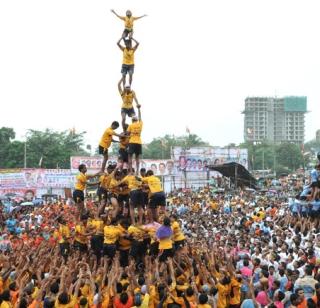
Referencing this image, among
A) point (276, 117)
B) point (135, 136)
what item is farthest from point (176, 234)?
point (276, 117)

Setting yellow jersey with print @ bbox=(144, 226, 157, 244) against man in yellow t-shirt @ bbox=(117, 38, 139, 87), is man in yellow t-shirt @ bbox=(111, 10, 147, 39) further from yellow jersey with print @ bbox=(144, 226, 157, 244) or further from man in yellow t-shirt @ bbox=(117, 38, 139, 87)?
yellow jersey with print @ bbox=(144, 226, 157, 244)

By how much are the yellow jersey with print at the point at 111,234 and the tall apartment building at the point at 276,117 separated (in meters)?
135

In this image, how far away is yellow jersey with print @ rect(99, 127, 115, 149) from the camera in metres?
13.5

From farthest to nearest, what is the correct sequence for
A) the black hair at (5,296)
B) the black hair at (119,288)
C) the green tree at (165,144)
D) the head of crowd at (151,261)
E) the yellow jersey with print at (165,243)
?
1. the green tree at (165,144)
2. the yellow jersey with print at (165,243)
3. the black hair at (119,288)
4. the head of crowd at (151,261)
5. the black hair at (5,296)

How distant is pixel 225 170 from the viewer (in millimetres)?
36594

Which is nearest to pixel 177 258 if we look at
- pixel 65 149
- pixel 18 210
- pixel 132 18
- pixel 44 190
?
pixel 132 18

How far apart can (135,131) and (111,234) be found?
2772 mm

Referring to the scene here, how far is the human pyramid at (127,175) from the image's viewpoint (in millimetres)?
12367

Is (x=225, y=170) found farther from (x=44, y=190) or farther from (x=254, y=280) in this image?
(x=254, y=280)

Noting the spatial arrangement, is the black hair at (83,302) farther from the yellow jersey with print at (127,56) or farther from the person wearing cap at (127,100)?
the yellow jersey with print at (127,56)

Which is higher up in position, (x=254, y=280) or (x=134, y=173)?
(x=134, y=173)

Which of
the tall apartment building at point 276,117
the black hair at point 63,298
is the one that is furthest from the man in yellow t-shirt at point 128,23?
the tall apartment building at point 276,117

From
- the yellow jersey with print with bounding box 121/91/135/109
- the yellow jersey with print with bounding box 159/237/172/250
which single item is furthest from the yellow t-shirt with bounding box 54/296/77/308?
the yellow jersey with print with bounding box 121/91/135/109

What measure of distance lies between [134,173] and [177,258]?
10.7 ft
